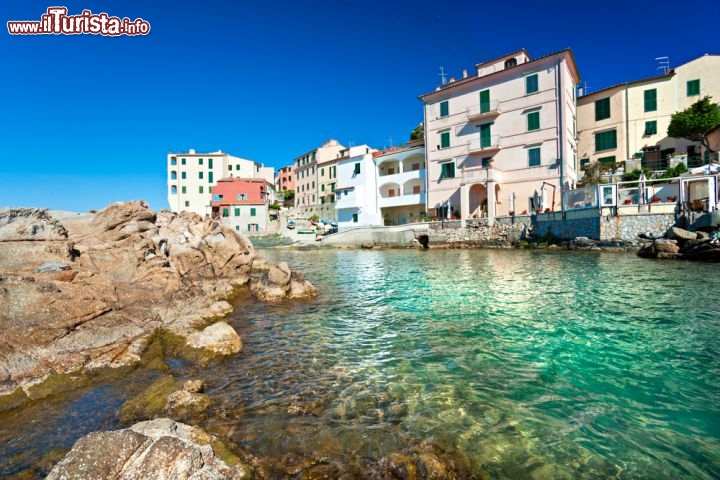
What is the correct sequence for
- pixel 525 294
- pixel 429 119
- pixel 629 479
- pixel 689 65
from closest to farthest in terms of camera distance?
pixel 629 479 → pixel 525 294 → pixel 689 65 → pixel 429 119

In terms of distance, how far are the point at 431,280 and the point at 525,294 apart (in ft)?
16.4

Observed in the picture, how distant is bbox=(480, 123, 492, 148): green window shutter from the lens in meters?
39.6

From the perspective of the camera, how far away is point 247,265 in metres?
17.0

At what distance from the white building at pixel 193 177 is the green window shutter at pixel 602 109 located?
68241 millimetres

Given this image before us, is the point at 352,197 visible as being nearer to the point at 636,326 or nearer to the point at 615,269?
the point at 615,269

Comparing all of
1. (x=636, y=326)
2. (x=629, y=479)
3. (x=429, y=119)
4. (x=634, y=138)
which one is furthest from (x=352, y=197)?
(x=629, y=479)

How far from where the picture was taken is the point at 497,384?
5602mm

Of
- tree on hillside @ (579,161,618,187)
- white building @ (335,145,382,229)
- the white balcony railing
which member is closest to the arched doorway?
the white balcony railing

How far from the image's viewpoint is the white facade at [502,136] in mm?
35094

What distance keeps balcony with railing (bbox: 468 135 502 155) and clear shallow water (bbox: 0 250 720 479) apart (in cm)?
3112

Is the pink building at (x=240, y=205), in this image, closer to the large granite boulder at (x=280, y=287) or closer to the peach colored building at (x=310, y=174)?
the peach colored building at (x=310, y=174)

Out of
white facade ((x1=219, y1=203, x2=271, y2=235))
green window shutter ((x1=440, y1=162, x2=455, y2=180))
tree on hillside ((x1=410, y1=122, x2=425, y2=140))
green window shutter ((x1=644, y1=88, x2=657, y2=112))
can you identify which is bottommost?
white facade ((x1=219, y1=203, x2=271, y2=235))

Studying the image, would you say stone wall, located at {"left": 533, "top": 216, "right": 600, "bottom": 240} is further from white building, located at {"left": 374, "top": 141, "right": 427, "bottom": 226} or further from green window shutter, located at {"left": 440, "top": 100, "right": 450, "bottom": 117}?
green window shutter, located at {"left": 440, "top": 100, "right": 450, "bottom": 117}

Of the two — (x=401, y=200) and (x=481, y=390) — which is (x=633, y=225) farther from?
(x=401, y=200)
